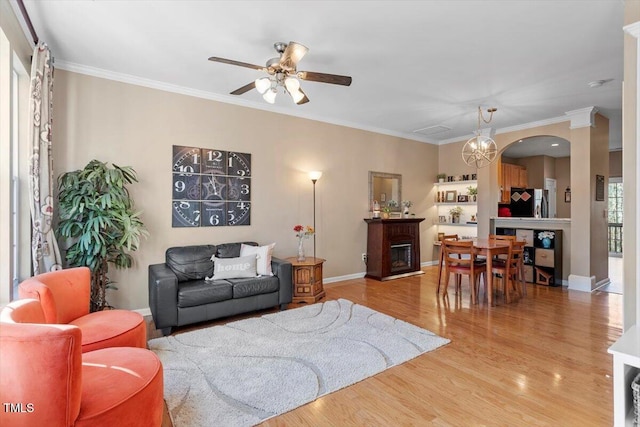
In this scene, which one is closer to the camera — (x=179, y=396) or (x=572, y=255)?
(x=179, y=396)

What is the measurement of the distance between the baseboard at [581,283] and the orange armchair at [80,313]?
237 inches

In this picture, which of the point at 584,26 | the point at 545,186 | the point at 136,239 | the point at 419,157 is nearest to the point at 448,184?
the point at 419,157

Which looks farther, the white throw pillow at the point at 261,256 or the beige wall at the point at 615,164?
the beige wall at the point at 615,164

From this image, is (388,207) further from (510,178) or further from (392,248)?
(510,178)

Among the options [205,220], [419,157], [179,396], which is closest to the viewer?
[179,396]

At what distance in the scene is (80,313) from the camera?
2529 mm

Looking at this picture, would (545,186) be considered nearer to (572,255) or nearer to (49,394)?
(572,255)

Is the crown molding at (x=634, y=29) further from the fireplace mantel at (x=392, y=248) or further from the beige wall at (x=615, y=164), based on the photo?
the beige wall at (x=615, y=164)

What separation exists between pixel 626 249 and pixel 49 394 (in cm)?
308

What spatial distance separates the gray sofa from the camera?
10.6ft

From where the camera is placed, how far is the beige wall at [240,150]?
3580 millimetres

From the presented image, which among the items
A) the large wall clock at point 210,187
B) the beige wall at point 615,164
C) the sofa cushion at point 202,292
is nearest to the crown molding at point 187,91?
the large wall clock at point 210,187

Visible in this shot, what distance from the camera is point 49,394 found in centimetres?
125

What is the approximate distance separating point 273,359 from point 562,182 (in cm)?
959
